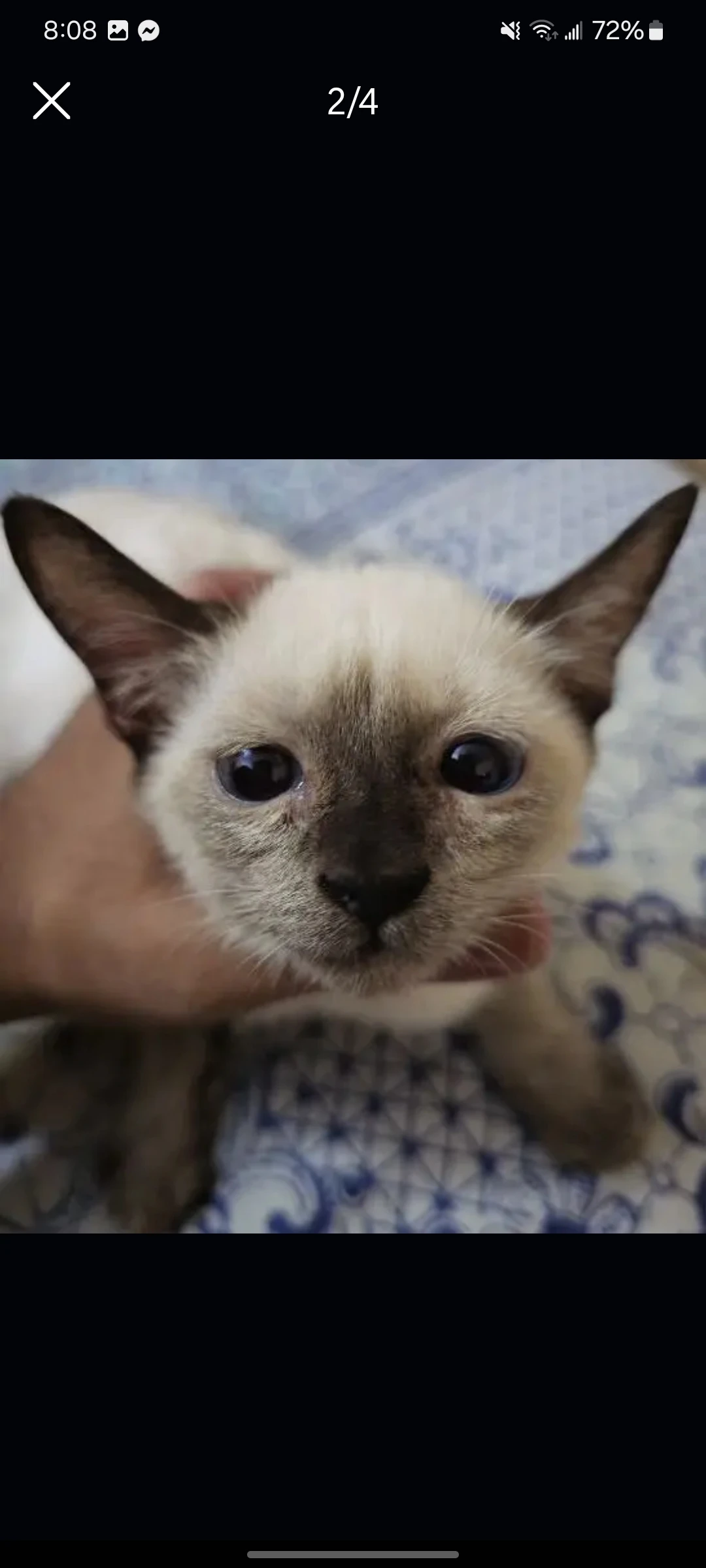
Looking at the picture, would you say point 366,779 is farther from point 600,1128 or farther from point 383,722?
point 600,1128

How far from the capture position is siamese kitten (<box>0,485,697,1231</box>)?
0.66m

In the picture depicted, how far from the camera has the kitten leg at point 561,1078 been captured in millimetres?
808

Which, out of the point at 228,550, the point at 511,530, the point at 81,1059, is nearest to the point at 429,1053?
the point at 81,1059

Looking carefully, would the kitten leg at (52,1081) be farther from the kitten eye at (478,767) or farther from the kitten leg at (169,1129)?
the kitten eye at (478,767)

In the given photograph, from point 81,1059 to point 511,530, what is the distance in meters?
0.81

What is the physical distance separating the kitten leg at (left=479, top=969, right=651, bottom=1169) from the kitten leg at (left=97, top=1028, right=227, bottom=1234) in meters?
0.22

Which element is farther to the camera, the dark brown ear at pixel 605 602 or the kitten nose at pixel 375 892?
the dark brown ear at pixel 605 602

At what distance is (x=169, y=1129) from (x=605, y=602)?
49 cm

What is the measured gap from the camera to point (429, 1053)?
34.3 inches
